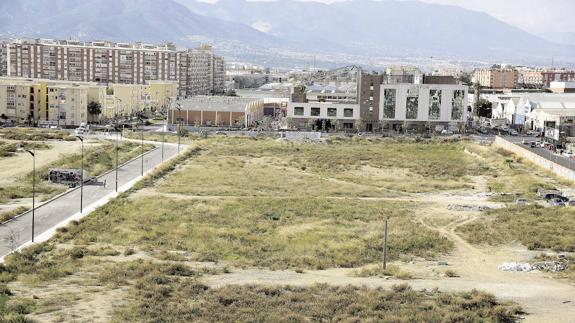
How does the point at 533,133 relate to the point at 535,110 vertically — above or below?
below

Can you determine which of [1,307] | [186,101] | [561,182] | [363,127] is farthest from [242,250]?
[186,101]

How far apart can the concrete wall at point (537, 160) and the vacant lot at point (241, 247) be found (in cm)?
380

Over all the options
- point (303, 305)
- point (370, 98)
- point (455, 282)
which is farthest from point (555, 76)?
point (303, 305)

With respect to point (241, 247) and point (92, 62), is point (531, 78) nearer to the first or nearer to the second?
point (92, 62)

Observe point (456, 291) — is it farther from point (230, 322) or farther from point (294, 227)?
point (294, 227)

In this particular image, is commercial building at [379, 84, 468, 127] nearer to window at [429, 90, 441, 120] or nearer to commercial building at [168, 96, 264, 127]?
window at [429, 90, 441, 120]

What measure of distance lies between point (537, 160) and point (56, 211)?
2918cm

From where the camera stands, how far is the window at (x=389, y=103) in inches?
2835

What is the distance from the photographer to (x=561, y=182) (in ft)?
135

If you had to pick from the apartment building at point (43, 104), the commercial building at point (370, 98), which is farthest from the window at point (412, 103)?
the apartment building at point (43, 104)

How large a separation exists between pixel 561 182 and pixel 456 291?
23565 mm

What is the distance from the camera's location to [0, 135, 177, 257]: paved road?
80.6 ft

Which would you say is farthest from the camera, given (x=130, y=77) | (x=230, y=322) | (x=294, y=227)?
(x=130, y=77)

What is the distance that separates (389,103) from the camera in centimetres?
7225
